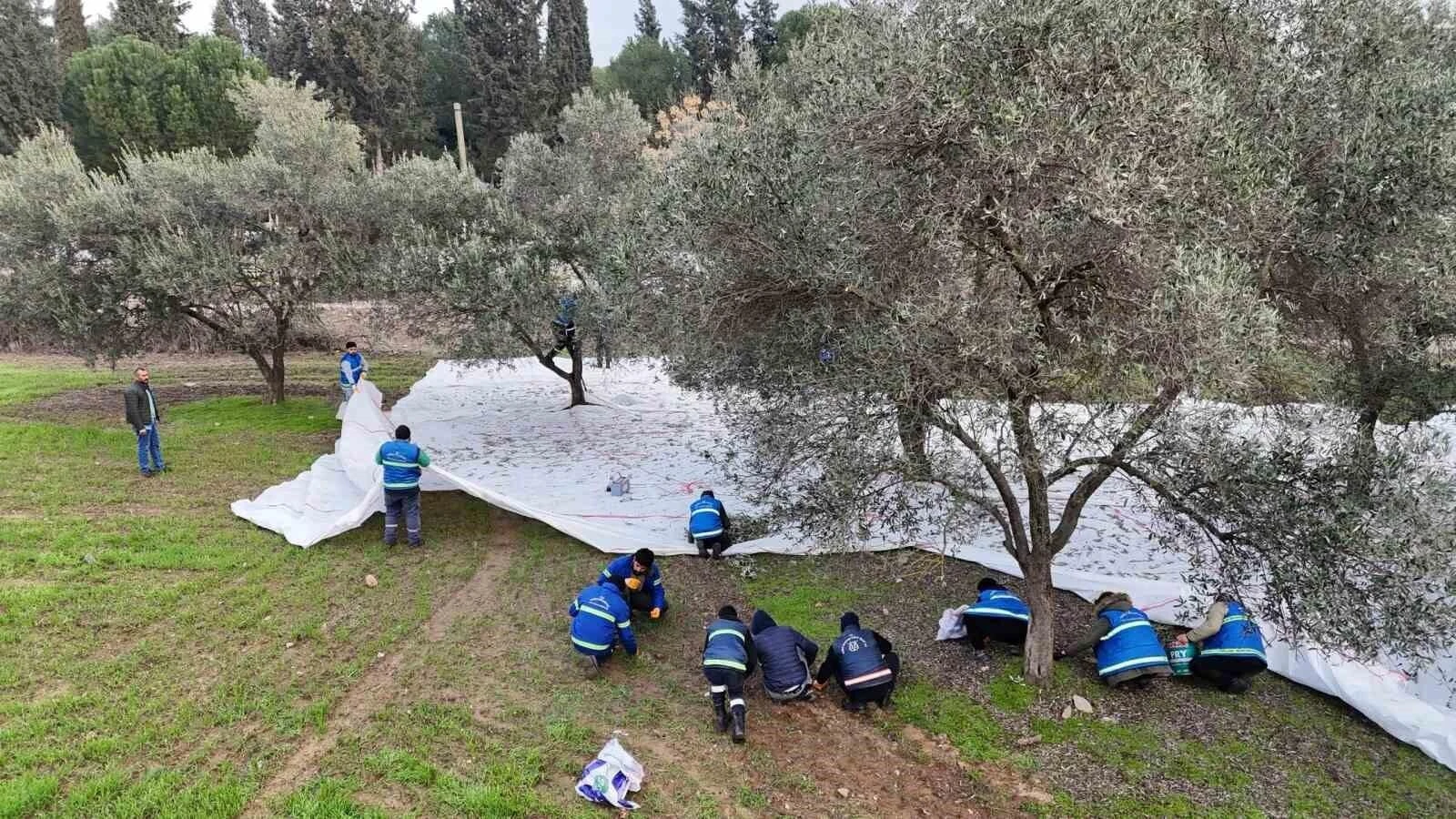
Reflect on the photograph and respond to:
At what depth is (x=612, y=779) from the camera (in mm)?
6168

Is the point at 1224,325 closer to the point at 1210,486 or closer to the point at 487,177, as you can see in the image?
the point at 1210,486

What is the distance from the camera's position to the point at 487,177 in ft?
166

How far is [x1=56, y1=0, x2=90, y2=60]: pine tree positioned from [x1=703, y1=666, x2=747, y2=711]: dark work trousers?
62.4m

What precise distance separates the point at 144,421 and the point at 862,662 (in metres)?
13.6

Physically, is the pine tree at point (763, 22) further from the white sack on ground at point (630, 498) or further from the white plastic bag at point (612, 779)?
the white plastic bag at point (612, 779)

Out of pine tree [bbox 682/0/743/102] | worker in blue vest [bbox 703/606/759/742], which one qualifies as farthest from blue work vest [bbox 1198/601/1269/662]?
pine tree [bbox 682/0/743/102]

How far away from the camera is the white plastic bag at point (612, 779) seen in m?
6.10

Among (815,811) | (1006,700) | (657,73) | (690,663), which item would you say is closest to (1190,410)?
(1006,700)

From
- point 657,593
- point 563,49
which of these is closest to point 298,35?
point 563,49

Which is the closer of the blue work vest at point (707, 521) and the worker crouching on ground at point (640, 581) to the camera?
Result: the worker crouching on ground at point (640, 581)

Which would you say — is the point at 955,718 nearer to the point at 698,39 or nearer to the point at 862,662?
the point at 862,662

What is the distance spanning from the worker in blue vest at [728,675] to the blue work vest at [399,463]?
5991mm

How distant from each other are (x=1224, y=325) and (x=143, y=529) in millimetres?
13754

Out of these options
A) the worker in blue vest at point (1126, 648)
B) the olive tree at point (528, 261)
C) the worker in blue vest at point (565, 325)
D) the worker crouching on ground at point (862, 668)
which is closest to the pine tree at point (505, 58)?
the olive tree at point (528, 261)
